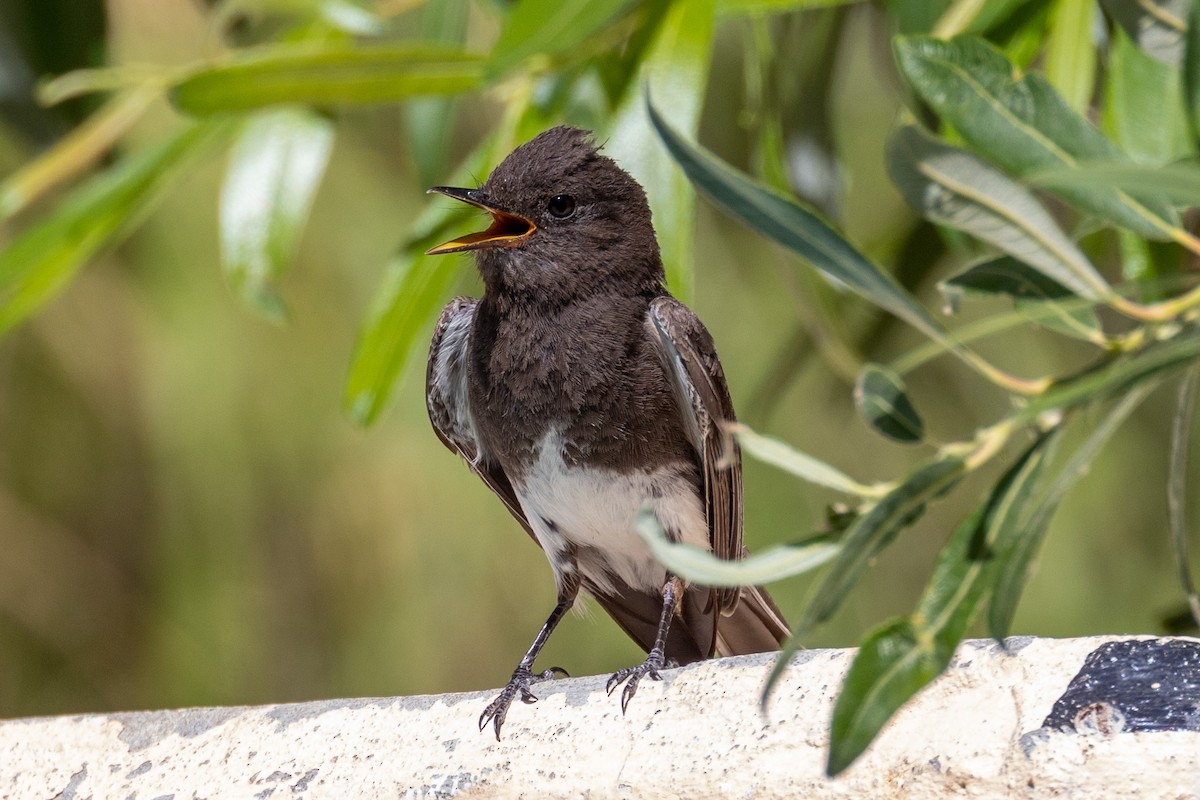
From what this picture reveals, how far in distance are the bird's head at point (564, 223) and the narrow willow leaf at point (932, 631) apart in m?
1.29

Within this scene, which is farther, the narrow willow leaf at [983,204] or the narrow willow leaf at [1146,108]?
the narrow willow leaf at [1146,108]

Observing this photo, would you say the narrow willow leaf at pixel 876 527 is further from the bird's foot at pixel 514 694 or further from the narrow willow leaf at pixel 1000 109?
the bird's foot at pixel 514 694

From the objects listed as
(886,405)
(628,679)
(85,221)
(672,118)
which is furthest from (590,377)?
(886,405)

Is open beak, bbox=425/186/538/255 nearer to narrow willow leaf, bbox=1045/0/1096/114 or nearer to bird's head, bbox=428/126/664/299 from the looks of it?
bird's head, bbox=428/126/664/299

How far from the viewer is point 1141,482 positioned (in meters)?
3.62

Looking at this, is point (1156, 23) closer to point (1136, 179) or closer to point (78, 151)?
point (1136, 179)

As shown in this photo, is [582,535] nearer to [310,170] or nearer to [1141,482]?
[310,170]

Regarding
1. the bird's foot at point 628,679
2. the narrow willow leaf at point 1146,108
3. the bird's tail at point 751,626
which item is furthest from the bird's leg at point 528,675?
the narrow willow leaf at point 1146,108

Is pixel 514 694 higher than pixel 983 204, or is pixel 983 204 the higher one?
pixel 983 204

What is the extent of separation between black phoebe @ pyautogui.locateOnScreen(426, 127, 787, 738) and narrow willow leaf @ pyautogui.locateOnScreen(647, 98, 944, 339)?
107 cm

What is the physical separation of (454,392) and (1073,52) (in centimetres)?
126

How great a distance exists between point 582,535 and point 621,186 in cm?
63

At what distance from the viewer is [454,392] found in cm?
260

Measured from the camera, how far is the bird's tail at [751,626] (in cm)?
256
